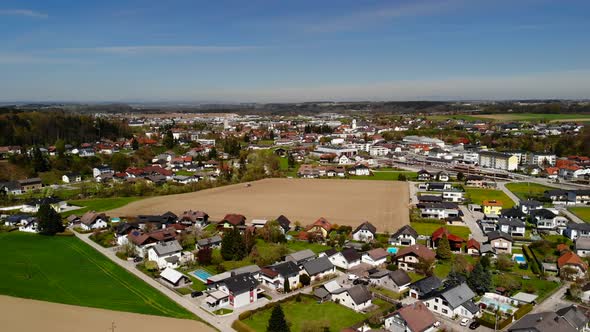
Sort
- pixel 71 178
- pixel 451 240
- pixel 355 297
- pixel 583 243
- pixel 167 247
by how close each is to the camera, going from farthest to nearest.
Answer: pixel 71 178, pixel 451 240, pixel 583 243, pixel 167 247, pixel 355 297

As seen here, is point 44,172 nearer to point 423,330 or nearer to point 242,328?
point 242,328

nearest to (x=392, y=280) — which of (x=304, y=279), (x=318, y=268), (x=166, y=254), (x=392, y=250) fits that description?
(x=318, y=268)

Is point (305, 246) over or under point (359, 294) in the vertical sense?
under

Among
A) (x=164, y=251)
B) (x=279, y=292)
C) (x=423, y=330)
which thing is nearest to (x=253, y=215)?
(x=164, y=251)

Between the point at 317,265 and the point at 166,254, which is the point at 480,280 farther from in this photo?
the point at 166,254

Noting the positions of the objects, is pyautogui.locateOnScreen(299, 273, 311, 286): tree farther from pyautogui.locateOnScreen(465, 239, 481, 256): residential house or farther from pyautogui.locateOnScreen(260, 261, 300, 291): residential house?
pyautogui.locateOnScreen(465, 239, 481, 256): residential house

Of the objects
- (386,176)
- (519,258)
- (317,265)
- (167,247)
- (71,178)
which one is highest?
(167,247)
